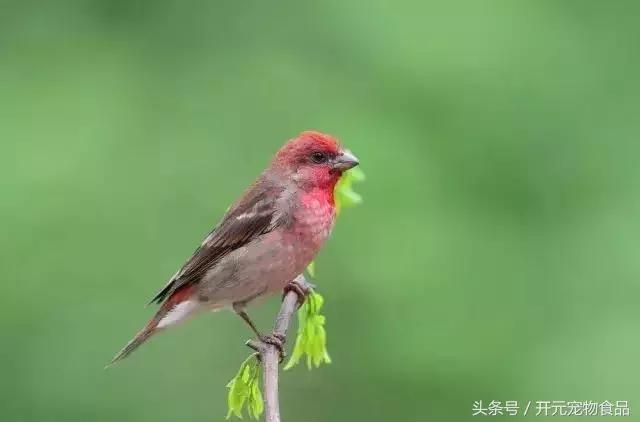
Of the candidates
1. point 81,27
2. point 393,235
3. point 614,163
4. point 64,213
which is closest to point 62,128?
point 64,213

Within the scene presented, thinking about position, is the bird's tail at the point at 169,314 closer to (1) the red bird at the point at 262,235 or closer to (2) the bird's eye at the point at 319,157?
(1) the red bird at the point at 262,235

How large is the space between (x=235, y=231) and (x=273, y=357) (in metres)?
1.12

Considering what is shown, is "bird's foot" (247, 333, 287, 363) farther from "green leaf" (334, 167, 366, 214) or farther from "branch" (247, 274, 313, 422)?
"green leaf" (334, 167, 366, 214)

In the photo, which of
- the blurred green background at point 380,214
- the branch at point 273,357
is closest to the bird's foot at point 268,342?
the branch at point 273,357

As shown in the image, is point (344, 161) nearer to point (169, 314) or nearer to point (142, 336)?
point (169, 314)

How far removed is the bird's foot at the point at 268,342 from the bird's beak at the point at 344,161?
34.8 inches

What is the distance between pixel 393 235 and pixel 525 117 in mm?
1448

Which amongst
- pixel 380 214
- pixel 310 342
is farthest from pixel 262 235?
pixel 380 214

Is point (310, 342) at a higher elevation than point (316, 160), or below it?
below

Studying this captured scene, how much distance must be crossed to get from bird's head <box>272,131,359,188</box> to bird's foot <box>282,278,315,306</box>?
0.48 m

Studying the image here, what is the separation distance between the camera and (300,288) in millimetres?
4992

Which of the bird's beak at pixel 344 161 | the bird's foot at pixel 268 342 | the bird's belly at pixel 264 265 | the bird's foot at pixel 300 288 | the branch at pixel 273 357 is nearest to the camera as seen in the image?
the branch at pixel 273 357

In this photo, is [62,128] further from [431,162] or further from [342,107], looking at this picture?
[431,162]

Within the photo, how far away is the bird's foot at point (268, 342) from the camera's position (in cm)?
432
